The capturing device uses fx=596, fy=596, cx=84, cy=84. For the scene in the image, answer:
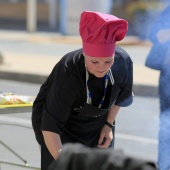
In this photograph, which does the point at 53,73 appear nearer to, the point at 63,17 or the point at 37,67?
the point at 37,67

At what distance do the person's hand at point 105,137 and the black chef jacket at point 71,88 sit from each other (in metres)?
0.19

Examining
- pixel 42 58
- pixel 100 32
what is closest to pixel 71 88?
pixel 100 32

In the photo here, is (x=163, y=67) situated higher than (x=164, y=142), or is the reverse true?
(x=163, y=67)

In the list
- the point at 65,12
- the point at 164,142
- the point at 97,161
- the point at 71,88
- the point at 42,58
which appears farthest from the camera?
the point at 65,12

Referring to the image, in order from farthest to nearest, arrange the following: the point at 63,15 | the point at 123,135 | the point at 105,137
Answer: the point at 63,15 → the point at 123,135 → the point at 105,137

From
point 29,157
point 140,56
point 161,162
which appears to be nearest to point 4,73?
point 140,56

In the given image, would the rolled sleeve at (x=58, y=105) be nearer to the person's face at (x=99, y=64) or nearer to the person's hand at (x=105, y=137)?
the person's face at (x=99, y=64)

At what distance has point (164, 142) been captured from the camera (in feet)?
12.2

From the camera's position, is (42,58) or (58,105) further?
(42,58)

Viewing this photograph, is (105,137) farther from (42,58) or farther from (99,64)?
(42,58)

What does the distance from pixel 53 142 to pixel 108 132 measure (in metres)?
0.40

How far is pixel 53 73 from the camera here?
2.89 metres

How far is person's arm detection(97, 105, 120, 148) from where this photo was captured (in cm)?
309

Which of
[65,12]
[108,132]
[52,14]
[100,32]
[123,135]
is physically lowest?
[52,14]
